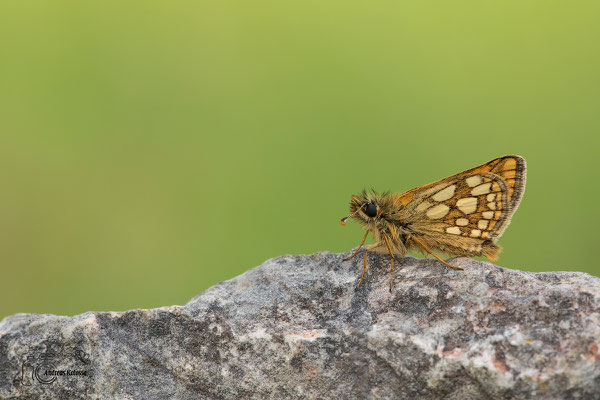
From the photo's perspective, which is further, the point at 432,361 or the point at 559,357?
the point at 432,361

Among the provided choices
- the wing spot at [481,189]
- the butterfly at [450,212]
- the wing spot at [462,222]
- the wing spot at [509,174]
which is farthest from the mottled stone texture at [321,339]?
the wing spot at [509,174]

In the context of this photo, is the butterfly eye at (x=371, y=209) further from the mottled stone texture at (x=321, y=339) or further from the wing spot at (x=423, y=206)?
the mottled stone texture at (x=321, y=339)

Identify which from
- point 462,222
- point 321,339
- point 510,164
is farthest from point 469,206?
point 321,339

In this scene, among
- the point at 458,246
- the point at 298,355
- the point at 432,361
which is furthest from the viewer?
the point at 458,246

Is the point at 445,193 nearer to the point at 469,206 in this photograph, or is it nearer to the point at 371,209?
the point at 469,206

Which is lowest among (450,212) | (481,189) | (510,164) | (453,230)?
(453,230)

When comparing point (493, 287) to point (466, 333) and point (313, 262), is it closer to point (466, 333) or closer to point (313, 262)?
point (466, 333)

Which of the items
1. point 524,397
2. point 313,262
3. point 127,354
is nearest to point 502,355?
point 524,397

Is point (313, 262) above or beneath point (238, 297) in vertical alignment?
above
